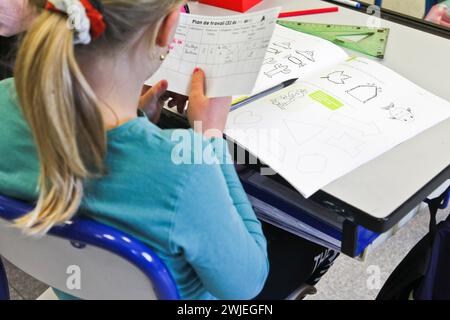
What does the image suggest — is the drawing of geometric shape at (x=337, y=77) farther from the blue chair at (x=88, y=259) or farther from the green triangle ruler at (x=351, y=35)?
the blue chair at (x=88, y=259)

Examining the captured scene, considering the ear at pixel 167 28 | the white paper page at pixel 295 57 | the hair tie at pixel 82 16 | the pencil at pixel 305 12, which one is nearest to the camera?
the hair tie at pixel 82 16

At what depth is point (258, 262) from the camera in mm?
724

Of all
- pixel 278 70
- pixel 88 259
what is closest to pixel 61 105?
pixel 88 259

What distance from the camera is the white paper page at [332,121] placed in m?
0.80

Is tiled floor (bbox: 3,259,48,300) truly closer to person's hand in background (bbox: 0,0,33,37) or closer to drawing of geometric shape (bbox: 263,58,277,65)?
person's hand in background (bbox: 0,0,33,37)

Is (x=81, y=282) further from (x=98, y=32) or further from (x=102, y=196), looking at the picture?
(x=98, y=32)

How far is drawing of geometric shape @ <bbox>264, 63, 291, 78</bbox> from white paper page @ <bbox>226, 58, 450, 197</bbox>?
0.16ft

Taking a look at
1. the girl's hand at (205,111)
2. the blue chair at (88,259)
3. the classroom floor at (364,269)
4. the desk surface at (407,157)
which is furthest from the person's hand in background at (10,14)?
the classroom floor at (364,269)

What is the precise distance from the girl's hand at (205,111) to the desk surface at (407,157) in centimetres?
19

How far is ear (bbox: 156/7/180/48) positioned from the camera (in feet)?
2.13

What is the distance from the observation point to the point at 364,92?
96cm

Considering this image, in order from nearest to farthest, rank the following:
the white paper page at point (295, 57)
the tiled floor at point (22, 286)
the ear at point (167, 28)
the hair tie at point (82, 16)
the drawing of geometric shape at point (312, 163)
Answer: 1. the hair tie at point (82, 16)
2. the ear at point (167, 28)
3. the drawing of geometric shape at point (312, 163)
4. the white paper page at point (295, 57)
5. the tiled floor at point (22, 286)
